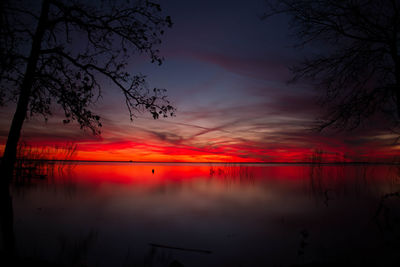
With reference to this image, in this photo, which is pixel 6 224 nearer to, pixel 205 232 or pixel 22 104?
pixel 22 104

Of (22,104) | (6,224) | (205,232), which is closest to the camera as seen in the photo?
(22,104)

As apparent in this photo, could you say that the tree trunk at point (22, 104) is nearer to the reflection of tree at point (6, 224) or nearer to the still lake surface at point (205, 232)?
the reflection of tree at point (6, 224)

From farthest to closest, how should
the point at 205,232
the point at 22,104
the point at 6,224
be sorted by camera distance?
the point at 205,232
the point at 6,224
the point at 22,104

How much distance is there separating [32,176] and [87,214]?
2028cm

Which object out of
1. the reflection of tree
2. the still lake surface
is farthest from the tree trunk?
the still lake surface

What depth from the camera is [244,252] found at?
6176 millimetres

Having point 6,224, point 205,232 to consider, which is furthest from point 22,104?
point 205,232

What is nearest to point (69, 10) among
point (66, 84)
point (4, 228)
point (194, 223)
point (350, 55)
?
point (66, 84)

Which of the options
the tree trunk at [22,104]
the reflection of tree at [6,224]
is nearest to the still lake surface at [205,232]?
the reflection of tree at [6,224]

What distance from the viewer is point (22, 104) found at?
20.7ft

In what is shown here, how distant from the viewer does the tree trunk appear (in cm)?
625

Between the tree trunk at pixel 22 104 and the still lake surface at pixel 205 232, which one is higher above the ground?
the tree trunk at pixel 22 104

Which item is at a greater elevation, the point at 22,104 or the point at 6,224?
the point at 22,104

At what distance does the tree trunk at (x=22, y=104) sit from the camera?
6250mm
